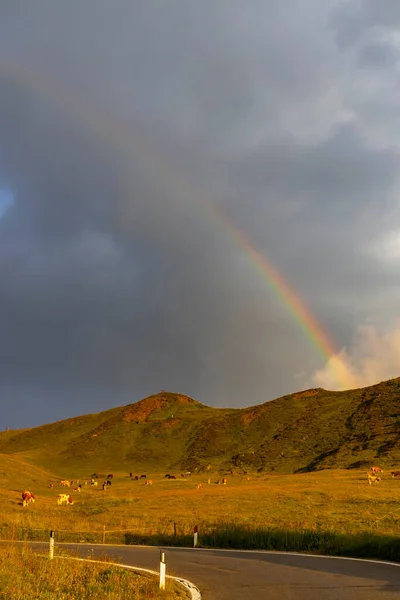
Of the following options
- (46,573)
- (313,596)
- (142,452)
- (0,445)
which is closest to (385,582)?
(313,596)

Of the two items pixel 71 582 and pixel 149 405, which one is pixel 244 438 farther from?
pixel 71 582

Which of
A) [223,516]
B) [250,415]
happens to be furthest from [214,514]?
[250,415]

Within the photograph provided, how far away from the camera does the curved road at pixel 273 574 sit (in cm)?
1365

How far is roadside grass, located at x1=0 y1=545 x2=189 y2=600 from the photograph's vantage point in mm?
11828

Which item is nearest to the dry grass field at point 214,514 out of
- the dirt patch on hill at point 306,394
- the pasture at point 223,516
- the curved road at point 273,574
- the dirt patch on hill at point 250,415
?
the pasture at point 223,516

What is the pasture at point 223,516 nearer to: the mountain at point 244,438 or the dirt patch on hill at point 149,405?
the mountain at point 244,438

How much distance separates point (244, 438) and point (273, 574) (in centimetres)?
11565

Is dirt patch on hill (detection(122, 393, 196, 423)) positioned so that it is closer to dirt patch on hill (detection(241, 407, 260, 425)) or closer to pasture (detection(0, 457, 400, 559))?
dirt patch on hill (detection(241, 407, 260, 425))

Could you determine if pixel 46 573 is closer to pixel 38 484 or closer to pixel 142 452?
pixel 38 484

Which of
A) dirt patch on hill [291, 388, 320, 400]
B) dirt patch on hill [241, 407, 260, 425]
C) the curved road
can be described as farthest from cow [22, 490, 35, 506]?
dirt patch on hill [291, 388, 320, 400]

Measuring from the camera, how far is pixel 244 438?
12988 centimetres

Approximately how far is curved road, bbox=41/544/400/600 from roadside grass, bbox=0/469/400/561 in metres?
2.28

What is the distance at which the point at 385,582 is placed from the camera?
14977 mm

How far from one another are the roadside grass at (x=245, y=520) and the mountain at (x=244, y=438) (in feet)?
139
